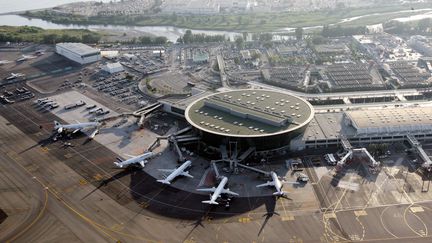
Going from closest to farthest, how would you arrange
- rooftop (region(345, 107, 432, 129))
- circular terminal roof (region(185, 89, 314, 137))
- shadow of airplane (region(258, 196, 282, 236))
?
shadow of airplane (region(258, 196, 282, 236)), circular terminal roof (region(185, 89, 314, 137)), rooftop (region(345, 107, 432, 129))

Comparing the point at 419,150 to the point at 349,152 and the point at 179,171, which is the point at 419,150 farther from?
the point at 179,171

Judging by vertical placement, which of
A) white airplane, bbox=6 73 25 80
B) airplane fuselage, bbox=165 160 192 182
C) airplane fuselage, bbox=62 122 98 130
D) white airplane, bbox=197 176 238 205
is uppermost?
white airplane, bbox=197 176 238 205

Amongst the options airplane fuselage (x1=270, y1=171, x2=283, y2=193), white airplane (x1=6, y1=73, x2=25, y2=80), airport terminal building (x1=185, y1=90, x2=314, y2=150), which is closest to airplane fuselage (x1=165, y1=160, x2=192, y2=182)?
airport terminal building (x1=185, y1=90, x2=314, y2=150)

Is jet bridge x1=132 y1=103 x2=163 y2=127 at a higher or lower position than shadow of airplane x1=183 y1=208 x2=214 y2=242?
higher

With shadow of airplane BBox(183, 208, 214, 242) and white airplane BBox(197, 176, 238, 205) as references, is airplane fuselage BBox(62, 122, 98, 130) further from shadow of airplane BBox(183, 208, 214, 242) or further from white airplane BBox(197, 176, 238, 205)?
shadow of airplane BBox(183, 208, 214, 242)

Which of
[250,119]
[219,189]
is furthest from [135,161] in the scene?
[250,119]

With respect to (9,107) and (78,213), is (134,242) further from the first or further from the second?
(9,107)

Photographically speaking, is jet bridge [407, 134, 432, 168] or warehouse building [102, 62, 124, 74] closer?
jet bridge [407, 134, 432, 168]
